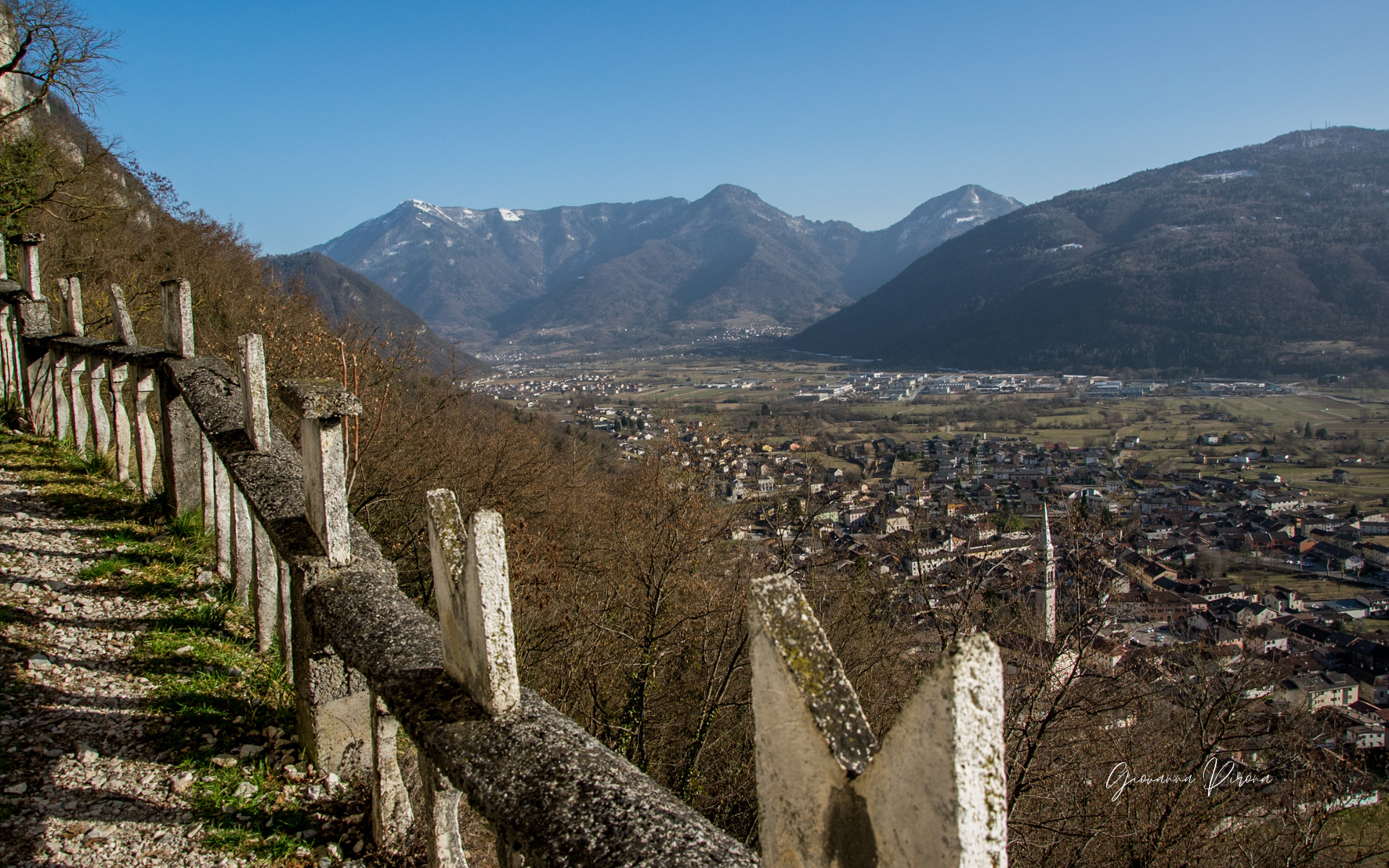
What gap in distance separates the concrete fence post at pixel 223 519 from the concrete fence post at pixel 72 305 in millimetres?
3391

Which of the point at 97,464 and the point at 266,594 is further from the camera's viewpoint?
the point at 97,464

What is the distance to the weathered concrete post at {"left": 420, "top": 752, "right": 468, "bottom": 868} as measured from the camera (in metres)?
1.71

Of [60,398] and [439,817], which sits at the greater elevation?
[60,398]

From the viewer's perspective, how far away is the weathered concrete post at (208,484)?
4.18 m

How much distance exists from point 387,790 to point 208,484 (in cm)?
293

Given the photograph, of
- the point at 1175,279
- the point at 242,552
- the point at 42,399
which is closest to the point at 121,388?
the point at 242,552

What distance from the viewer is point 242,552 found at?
12.7 ft

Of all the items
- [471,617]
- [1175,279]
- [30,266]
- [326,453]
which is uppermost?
[1175,279]

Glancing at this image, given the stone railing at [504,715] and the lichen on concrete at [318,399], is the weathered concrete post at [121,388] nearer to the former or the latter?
the stone railing at [504,715]

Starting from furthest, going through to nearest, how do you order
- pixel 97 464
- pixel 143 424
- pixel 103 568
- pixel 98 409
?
pixel 98 409 < pixel 97 464 < pixel 143 424 < pixel 103 568

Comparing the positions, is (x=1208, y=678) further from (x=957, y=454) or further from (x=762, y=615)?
(x=957, y=454)

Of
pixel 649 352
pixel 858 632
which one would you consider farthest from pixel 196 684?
pixel 649 352

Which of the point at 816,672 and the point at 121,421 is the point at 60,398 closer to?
the point at 121,421

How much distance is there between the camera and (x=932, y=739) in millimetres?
780
